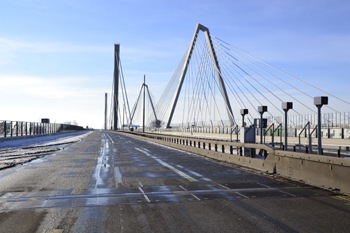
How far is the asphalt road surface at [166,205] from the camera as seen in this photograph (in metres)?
6.13

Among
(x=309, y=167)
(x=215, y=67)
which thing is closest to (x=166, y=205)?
(x=309, y=167)

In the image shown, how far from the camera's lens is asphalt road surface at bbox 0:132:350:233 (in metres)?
6.13

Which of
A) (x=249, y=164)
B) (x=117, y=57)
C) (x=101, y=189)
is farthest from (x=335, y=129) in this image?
(x=117, y=57)

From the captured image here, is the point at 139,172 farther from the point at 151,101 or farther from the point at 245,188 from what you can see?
the point at 151,101

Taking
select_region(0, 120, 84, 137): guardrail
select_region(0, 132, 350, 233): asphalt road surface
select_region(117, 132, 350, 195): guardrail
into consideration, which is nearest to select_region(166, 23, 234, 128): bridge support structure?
select_region(0, 120, 84, 137): guardrail

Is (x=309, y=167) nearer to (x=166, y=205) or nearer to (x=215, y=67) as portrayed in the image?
(x=166, y=205)

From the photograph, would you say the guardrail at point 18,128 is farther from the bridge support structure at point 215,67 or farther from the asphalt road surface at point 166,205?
the asphalt road surface at point 166,205

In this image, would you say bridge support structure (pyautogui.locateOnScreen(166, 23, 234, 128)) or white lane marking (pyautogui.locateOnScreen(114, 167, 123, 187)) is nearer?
white lane marking (pyautogui.locateOnScreen(114, 167, 123, 187))

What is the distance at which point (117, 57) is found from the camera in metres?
137

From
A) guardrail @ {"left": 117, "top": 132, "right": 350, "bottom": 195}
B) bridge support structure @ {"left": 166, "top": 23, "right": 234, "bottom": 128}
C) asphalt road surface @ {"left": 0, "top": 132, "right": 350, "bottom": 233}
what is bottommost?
asphalt road surface @ {"left": 0, "top": 132, "right": 350, "bottom": 233}

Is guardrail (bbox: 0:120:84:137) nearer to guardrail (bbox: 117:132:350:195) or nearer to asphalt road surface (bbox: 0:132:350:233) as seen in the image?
asphalt road surface (bbox: 0:132:350:233)

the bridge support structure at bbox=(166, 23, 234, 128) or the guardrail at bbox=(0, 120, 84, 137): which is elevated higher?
the bridge support structure at bbox=(166, 23, 234, 128)

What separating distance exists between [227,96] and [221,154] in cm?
2580

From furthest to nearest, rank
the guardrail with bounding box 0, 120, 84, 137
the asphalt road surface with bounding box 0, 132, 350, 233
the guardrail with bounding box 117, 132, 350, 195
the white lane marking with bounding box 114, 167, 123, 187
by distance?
the guardrail with bounding box 0, 120, 84, 137 < the white lane marking with bounding box 114, 167, 123, 187 < the guardrail with bounding box 117, 132, 350, 195 < the asphalt road surface with bounding box 0, 132, 350, 233
